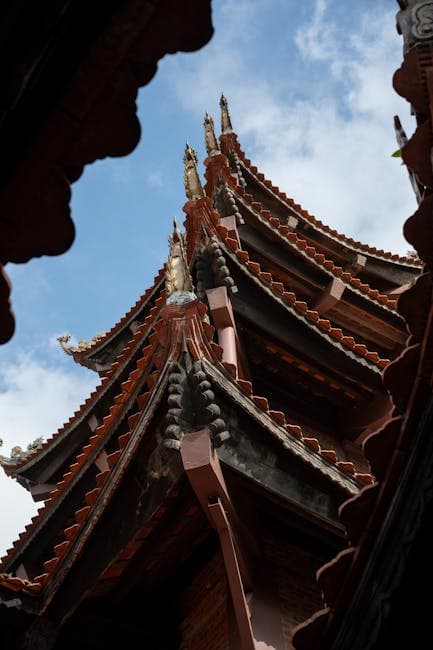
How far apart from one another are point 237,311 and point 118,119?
20.5 ft

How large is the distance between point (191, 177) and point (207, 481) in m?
4.95

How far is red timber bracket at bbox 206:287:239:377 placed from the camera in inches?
321

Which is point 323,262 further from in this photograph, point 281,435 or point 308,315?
point 281,435

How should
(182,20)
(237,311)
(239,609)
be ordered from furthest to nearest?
1. (237,311)
2. (239,609)
3. (182,20)

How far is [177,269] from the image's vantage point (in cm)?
700

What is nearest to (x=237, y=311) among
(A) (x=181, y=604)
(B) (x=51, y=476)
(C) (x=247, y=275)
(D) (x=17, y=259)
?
(C) (x=247, y=275)

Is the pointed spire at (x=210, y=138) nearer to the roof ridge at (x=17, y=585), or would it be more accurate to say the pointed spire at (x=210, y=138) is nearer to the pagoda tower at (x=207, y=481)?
the pagoda tower at (x=207, y=481)

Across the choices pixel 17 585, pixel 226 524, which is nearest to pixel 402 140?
pixel 226 524

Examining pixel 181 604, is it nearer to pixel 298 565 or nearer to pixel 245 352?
pixel 298 565

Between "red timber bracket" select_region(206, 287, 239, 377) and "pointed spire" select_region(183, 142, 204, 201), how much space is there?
1.30 meters

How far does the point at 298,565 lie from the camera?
6.71 meters

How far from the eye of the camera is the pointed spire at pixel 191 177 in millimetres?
9219

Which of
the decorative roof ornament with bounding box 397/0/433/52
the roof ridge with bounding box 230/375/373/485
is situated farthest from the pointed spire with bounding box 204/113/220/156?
the decorative roof ornament with bounding box 397/0/433/52

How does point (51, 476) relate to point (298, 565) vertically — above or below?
below
